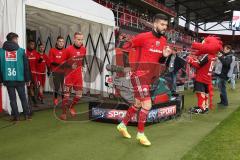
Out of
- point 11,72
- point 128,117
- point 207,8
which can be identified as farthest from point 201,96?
point 207,8

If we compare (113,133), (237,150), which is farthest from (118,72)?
(237,150)

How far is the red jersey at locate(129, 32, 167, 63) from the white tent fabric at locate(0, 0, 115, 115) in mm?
2986

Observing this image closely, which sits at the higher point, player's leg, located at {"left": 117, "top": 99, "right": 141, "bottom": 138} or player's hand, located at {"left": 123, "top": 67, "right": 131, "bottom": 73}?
player's hand, located at {"left": 123, "top": 67, "right": 131, "bottom": 73}

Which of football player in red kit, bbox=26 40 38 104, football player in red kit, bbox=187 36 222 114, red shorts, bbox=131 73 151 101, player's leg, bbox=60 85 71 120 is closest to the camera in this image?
red shorts, bbox=131 73 151 101

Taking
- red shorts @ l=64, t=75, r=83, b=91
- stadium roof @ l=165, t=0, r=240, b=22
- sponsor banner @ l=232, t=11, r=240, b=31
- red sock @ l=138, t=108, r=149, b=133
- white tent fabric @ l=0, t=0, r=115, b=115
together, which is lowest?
red sock @ l=138, t=108, r=149, b=133

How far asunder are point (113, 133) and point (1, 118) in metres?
2.83

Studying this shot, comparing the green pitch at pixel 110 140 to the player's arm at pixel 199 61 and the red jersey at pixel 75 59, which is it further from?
the player's arm at pixel 199 61

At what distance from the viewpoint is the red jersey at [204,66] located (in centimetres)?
931

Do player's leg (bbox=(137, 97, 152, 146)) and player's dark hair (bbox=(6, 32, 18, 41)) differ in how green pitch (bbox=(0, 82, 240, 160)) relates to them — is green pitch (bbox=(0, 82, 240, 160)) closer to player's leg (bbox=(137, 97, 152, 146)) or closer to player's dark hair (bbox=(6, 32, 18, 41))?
player's leg (bbox=(137, 97, 152, 146))

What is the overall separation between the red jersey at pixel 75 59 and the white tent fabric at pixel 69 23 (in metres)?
0.76

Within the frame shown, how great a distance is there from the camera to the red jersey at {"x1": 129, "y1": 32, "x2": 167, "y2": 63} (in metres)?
5.87

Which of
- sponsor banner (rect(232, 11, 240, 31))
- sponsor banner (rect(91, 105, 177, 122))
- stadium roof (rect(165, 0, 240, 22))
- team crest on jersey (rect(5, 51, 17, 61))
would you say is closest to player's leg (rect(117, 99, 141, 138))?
sponsor banner (rect(91, 105, 177, 122))

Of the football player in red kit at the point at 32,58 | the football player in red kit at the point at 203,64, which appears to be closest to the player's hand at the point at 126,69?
the football player in red kit at the point at 203,64

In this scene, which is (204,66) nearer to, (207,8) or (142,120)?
(142,120)
